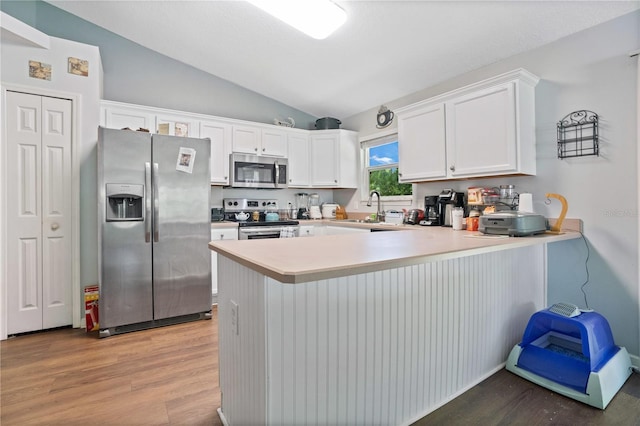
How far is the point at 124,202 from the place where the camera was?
282cm

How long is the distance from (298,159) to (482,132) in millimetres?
→ 2452

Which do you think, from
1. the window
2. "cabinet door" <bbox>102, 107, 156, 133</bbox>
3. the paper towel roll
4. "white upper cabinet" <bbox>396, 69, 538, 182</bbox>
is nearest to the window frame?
the window

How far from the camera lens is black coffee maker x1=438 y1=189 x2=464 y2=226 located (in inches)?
123

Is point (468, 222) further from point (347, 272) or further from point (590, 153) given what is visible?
point (347, 272)

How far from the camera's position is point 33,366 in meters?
2.16

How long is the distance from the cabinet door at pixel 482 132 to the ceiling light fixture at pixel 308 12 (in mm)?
1270

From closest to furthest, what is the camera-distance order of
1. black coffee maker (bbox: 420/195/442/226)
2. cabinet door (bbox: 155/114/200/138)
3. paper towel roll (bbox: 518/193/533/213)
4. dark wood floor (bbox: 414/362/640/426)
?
dark wood floor (bbox: 414/362/640/426)
paper towel roll (bbox: 518/193/533/213)
black coffee maker (bbox: 420/195/442/226)
cabinet door (bbox: 155/114/200/138)

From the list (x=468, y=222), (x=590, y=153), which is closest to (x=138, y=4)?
(x=468, y=222)

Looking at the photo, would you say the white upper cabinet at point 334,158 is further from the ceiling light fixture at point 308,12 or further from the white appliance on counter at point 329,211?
the ceiling light fixture at point 308,12

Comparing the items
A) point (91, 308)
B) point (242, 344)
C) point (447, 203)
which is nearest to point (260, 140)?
point (447, 203)

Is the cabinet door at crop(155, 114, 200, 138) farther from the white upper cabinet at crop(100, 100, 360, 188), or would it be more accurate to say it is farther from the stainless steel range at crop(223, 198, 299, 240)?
the stainless steel range at crop(223, 198, 299, 240)

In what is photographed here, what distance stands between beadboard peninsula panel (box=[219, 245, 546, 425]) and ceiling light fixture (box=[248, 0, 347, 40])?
1931mm

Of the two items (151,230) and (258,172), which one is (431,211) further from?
(151,230)

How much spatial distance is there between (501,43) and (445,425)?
9.31 ft
